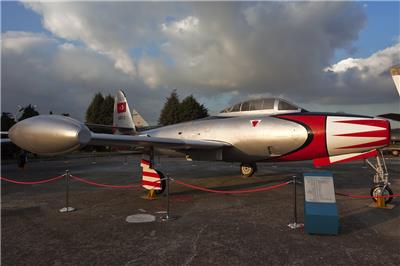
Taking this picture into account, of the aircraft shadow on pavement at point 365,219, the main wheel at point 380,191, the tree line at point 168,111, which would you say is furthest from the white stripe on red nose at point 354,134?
the tree line at point 168,111

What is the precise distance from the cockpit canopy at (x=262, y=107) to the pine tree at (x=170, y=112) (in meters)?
37.4

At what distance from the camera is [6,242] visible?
17.7ft

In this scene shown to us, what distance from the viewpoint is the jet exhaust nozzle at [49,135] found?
4.59 metres

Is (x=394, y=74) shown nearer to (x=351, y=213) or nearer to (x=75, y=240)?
(x=351, y=213)

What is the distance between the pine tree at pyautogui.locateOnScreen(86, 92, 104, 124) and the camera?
49.0 meters

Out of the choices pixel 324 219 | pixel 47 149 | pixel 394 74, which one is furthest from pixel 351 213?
pixel 47 149

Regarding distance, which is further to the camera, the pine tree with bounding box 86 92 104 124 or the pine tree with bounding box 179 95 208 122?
the pine tree with bounding box 86 92 104 124

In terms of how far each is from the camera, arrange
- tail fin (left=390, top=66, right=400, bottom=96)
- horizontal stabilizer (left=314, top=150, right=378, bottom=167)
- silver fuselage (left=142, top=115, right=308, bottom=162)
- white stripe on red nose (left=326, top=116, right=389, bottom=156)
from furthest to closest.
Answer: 1. tail fin (left=390, top=66, right=400, bottom=96)
2. silver fuselage (left=142, top=115, right=308, bottom=162)
3. horizontal stabilizer (left=314, top=150, right=378, bottom=167)
4. white stripe on red nose (left=326, top=116, right=389, bottom=156)

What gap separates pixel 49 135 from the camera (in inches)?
181

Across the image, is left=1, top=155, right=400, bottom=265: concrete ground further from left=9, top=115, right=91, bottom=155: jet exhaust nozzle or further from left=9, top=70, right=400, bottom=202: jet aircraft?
left=9, top=115, right=91, bottom=155: jet exhaust nozzle

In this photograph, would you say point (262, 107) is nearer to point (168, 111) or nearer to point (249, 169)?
point (249, 169)

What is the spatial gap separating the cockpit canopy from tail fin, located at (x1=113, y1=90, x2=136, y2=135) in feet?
21.1

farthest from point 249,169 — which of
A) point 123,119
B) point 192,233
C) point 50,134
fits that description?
point 50,134

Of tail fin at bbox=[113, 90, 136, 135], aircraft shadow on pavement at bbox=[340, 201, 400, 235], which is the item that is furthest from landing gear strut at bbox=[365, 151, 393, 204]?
tail fin at bbox=[113, 90, 136, 135]
